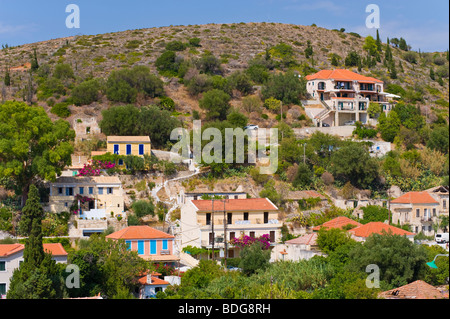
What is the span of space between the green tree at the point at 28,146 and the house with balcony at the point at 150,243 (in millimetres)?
6647

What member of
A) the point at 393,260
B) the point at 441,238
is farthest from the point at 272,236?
the point at 441,238

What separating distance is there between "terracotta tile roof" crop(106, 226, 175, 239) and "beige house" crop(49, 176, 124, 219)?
14.1 ft

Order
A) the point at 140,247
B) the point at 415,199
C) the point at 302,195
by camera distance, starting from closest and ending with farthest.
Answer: the point at 140,247 → the point at 415,199 → the point at 302,195

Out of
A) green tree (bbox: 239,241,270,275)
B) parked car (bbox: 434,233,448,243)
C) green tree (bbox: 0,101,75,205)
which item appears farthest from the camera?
parked car (bbox: 434,233,448,243)

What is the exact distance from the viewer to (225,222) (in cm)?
4119

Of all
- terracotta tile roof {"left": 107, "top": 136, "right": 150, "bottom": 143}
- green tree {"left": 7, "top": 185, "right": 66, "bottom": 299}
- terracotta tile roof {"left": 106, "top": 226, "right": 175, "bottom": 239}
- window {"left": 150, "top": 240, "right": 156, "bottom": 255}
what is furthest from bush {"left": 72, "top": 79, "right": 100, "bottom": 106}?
green tree {"left": 7, "top": 185, "right": 66, "bottom": 299}

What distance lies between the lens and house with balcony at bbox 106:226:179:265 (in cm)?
3766

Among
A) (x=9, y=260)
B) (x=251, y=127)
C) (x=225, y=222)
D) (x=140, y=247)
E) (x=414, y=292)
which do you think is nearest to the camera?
(x=414, y=292)

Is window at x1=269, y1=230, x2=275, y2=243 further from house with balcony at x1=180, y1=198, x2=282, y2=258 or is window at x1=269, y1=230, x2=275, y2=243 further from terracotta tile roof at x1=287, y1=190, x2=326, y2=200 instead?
terracotta tile roof at x1=287, y1=190, x2=326, y2=200

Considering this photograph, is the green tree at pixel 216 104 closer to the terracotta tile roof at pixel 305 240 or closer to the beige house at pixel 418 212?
the beige house at pixel 418 212

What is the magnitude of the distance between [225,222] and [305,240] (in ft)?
15.7

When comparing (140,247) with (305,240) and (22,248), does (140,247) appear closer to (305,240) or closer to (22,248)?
(22,248)

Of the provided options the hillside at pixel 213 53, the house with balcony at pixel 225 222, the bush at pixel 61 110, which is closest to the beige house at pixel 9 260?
the house with balcony at pixel 225 222
